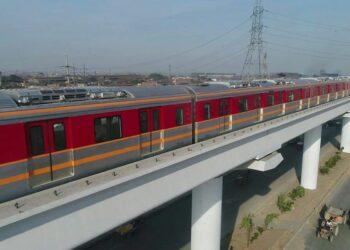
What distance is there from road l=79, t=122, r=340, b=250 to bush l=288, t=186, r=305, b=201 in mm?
1516

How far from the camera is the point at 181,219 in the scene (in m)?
22.9

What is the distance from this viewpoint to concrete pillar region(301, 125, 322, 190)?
95.3 feet

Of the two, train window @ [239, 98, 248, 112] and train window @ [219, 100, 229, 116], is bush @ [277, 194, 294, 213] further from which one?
train window @ [219, 100, 229, 116]

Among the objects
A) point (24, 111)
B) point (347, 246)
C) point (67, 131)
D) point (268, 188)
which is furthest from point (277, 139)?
point (24, 111)

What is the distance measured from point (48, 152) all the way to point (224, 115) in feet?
33.9

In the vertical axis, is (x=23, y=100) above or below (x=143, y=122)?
above

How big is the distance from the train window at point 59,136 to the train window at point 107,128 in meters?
1.22

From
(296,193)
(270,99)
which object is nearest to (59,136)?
(270,99)

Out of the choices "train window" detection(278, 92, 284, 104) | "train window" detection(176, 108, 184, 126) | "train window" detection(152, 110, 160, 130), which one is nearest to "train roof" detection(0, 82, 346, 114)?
"train window" detection(176, 108, 184, 126)

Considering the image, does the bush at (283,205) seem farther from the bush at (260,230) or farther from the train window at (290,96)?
the train window at (290,96)

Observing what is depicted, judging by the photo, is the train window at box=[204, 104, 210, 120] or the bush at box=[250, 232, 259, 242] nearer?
the train window at box=[204, 104, 210, 120]

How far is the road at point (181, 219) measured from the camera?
65.3ft

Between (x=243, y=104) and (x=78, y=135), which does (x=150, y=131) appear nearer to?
(x=78, y=135)

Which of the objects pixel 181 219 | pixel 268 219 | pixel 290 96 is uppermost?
pixel 290 96
